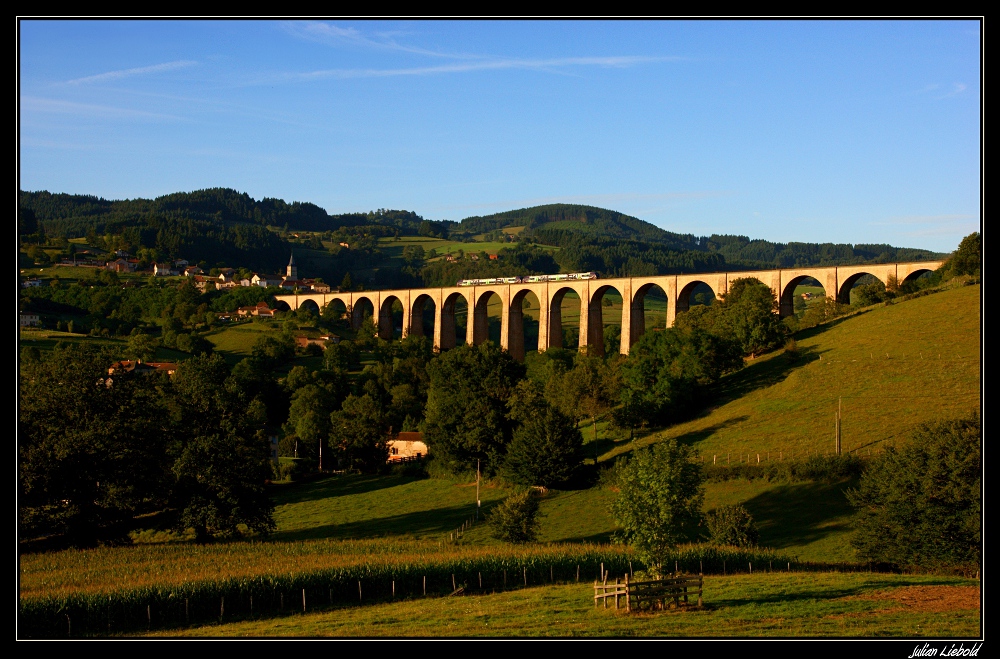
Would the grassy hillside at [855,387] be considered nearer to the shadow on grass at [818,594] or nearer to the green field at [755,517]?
the green field at [755,517]

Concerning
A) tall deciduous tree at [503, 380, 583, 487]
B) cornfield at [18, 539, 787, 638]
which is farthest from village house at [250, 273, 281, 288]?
cornfield at [18, 539, 787, 638]

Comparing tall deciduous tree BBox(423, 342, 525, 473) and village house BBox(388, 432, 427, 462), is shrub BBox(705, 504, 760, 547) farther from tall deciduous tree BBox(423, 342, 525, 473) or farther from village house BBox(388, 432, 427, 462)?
village house BBox(388, 432, 427, 462)

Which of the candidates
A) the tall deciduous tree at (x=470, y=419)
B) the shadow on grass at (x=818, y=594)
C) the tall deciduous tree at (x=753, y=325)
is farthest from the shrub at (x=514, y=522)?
the tall deciduous tree at (x=753, y=325)

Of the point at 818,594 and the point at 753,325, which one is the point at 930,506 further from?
the point at 753,325
